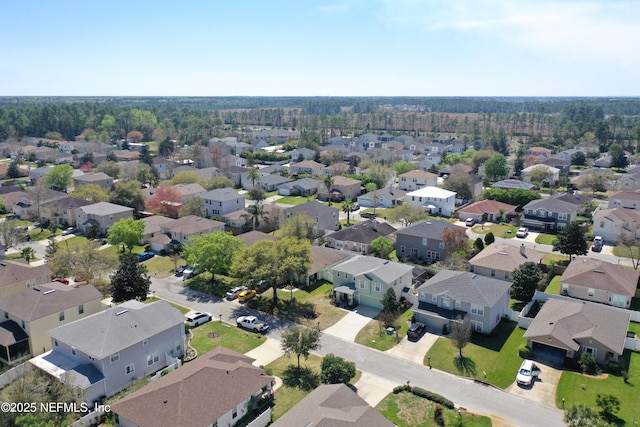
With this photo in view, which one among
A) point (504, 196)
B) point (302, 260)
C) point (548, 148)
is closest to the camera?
point (302, 260)

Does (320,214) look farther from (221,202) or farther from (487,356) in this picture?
(487,356)

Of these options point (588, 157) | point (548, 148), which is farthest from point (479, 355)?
point (548, 148)

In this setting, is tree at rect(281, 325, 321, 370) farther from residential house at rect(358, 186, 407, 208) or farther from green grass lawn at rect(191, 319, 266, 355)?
residential house at rect(358, 186, 407, 208)

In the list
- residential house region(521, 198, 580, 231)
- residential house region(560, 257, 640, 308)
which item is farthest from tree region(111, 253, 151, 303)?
residential house region(521, 198, 580, 231)

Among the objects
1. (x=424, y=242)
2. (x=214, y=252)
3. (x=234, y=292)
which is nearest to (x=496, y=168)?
(x=424, y=242)

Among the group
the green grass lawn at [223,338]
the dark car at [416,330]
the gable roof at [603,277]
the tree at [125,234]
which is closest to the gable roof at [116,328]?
the green grass lawn at [223,338]

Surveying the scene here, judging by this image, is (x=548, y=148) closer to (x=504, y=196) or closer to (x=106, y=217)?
(x=504, y=196)

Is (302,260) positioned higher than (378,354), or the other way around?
(302,260)

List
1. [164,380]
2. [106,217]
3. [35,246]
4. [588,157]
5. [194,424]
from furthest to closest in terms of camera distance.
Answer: [588,157] < [106,217] < [35,246] < [164,380] < [194,424]
